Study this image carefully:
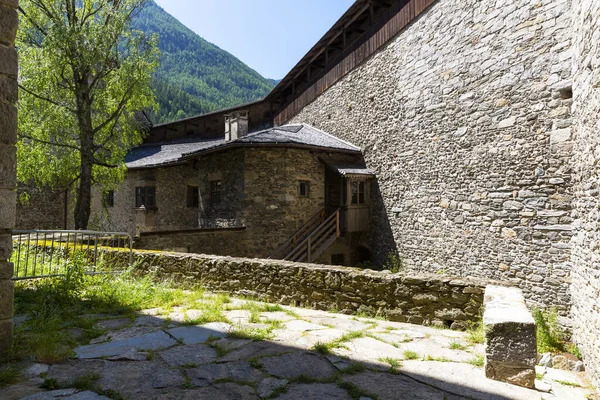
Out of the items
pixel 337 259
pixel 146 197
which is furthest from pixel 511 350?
pixel 146 197

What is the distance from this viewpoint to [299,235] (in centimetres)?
1262

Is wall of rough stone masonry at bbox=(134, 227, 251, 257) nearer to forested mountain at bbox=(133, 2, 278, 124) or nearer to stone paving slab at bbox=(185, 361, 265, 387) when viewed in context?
stone paving slab at bbox=(185, 361, 265, 387)

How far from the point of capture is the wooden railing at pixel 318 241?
11758 millimetres

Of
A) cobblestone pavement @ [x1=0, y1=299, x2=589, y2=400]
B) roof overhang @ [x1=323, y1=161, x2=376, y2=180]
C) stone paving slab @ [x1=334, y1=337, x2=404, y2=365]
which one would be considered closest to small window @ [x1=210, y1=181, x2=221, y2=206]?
roof overhang @ [x1=323, y1=161, x2=376, y2=180]

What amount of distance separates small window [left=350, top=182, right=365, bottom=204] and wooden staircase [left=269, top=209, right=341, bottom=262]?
0.80 metres

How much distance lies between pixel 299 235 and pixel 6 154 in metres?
10.0

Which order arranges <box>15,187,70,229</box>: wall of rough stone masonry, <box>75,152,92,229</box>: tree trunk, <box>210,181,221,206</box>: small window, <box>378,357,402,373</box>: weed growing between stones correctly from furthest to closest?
<box>15,187,70,229</box>: wall of rough stone masonry
<box>210,181,221,206</box>: small window
<box>75,152,92,229</box>: tree trunk
<box>378,357,402,373</box>: weed growing between stones

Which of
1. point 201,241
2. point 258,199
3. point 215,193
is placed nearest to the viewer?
point 201,241

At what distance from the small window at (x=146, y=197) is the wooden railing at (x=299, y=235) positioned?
27.8 feet

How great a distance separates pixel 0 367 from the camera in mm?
2764

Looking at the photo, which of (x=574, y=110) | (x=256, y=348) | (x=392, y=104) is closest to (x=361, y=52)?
(x=392, y=104)

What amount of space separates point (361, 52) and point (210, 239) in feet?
28.1

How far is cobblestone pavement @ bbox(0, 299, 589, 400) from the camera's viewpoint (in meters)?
2.60

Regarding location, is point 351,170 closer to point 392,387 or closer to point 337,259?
point 337,259
